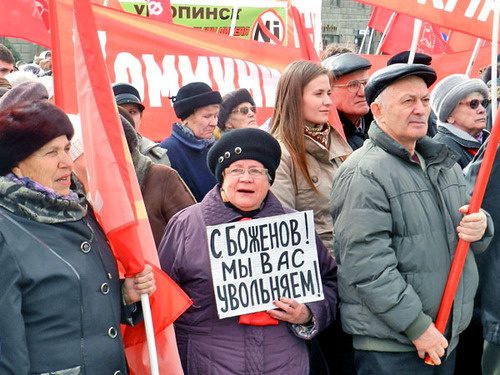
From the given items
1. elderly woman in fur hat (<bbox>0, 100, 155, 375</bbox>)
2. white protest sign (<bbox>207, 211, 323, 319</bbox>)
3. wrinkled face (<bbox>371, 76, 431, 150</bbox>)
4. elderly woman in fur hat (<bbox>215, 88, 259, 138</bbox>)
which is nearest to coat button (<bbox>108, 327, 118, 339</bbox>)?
elderly woman in fur hat (<bbox>0, 100, 155, 375</bbox>)

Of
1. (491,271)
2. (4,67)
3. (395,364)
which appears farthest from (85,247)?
(4,67)

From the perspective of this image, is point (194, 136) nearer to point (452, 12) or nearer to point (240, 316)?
point (452, 12)

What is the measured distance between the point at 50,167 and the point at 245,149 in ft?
2.99

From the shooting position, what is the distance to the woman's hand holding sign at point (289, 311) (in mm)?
3176

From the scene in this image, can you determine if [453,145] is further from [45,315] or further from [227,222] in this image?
[45,315]

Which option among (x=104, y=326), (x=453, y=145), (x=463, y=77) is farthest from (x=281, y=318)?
(x=463, y=77)

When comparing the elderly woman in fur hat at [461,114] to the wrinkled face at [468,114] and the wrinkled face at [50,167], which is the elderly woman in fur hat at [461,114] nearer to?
the wrinkled face at [468,114]

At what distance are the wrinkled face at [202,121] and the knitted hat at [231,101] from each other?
1.00ft

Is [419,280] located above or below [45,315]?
below

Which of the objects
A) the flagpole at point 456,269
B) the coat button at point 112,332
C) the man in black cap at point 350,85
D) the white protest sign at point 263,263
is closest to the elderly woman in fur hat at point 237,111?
the man in black cap at point 350,85

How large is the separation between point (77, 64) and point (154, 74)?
2756 mm

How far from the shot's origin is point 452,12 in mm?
5285

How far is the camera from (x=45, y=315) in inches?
98.8

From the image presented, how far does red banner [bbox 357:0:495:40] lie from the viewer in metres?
5.23
